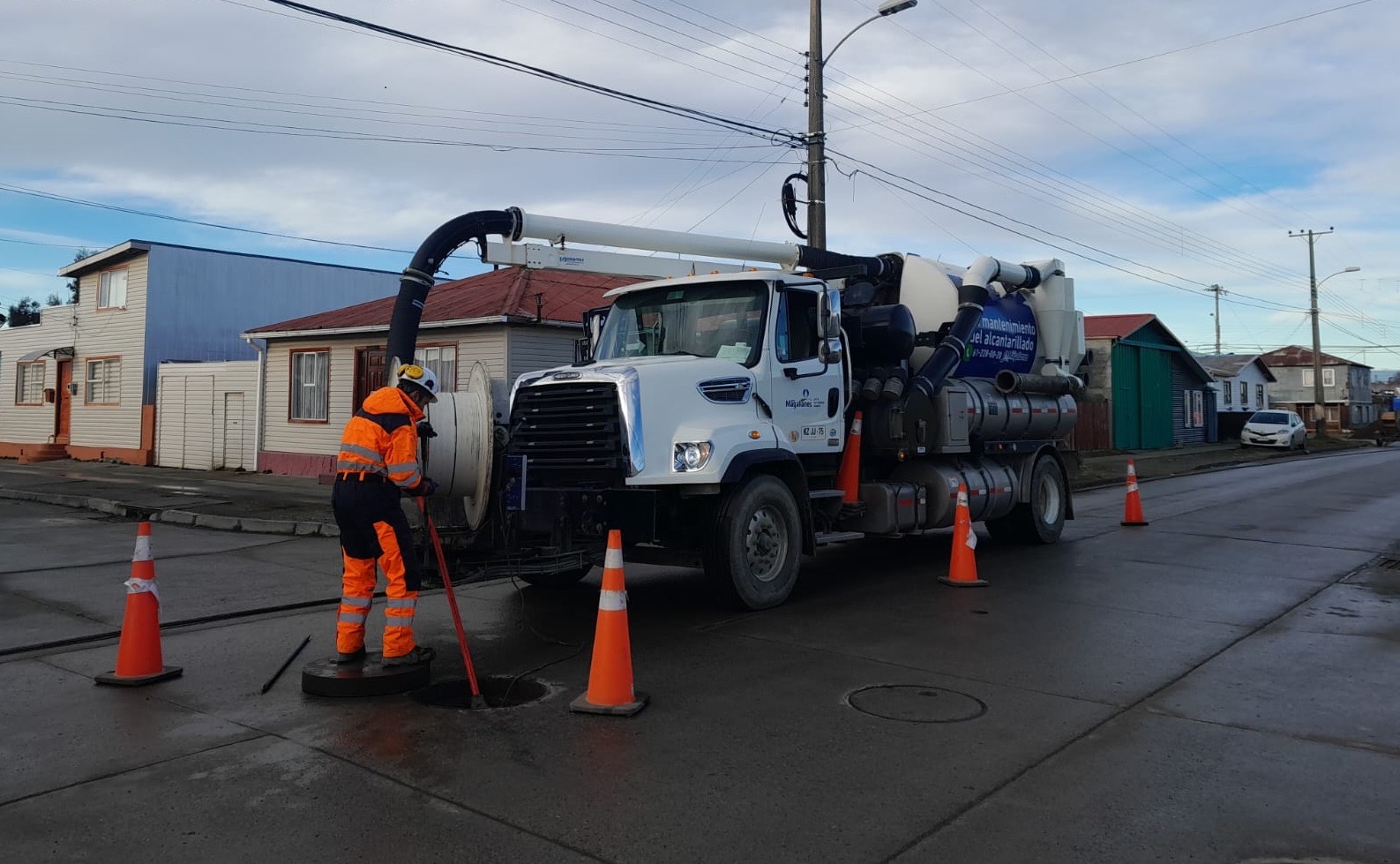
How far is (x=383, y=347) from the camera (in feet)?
69.2

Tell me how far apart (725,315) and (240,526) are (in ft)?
29.5

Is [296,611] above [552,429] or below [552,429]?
below

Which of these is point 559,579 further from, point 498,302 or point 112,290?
point 112,290

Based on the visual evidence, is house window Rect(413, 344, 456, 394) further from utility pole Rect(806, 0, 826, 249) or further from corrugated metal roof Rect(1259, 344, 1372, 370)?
corrugated metal roof Rect(1259, 344, 1372, 370)

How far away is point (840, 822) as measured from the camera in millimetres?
4160

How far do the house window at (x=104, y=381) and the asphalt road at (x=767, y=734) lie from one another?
74.4ft

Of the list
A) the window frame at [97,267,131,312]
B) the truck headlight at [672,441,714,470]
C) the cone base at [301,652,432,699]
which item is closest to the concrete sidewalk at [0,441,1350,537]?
the window frame at [97,267,131,312]

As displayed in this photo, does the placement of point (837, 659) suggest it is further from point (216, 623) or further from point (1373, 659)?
point (216, 623)

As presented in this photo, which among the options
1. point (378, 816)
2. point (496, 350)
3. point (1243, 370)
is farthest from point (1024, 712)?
point (1243, 370)

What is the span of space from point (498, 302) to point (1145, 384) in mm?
30045

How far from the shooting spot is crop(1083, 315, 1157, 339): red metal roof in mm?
38438

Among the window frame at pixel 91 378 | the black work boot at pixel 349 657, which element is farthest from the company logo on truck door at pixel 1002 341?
the window frame at pixel 91 378

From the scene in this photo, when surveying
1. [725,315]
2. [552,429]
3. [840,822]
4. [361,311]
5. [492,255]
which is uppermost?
[361,311]

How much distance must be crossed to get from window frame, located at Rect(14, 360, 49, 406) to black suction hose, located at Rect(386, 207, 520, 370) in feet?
96.6
